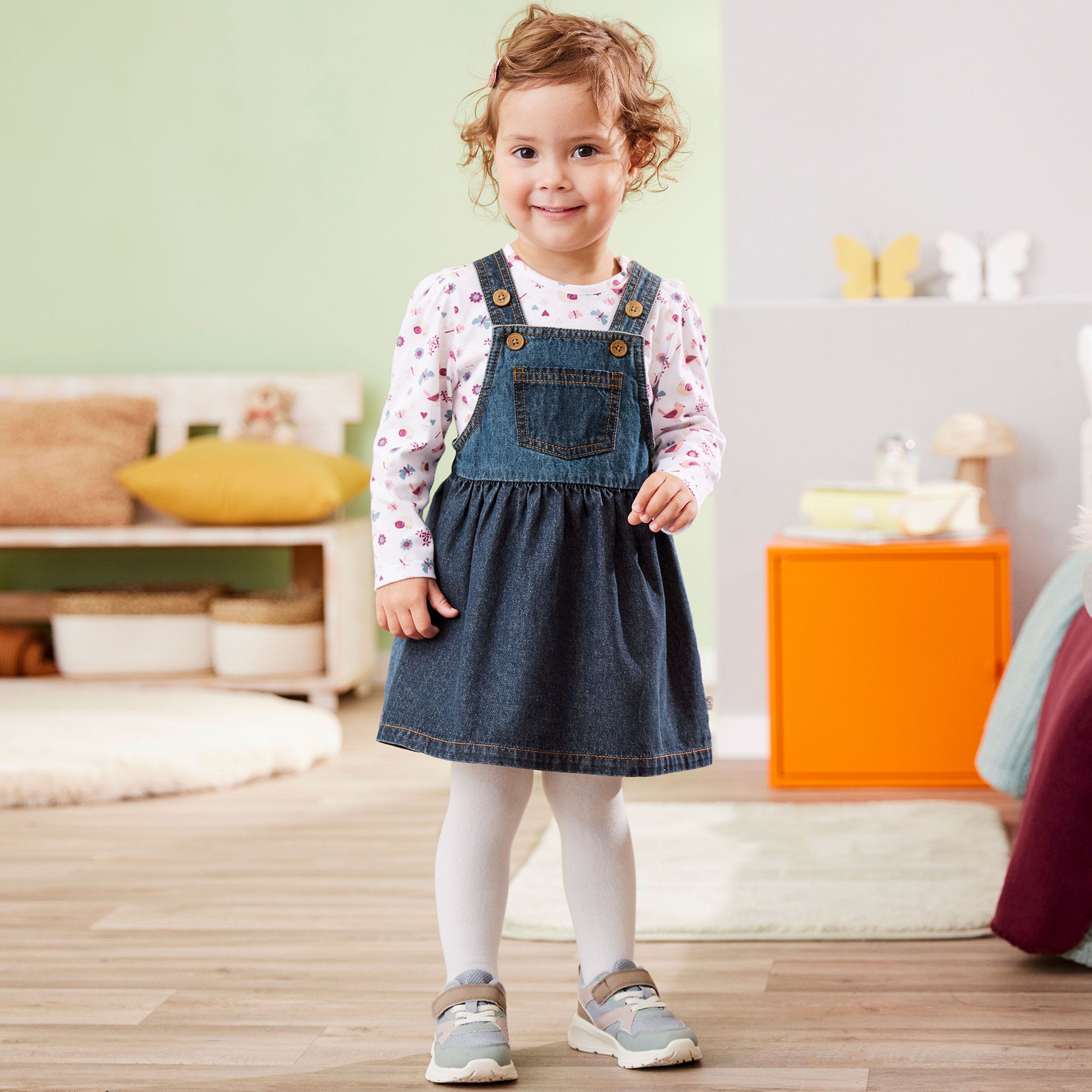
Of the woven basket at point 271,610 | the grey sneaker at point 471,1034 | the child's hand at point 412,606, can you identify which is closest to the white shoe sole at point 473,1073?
the grey sneaker at point 471,1034

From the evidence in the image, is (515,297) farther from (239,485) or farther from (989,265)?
(239,485)

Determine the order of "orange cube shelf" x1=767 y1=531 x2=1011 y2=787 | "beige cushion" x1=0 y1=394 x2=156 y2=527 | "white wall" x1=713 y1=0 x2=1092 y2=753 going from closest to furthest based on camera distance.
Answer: "orange cube shelf" x1=767 y1=531 x2=1011 y2=787 → "white wall" x1=713 y1=0 x2=1092 y2=753 → "beige cushion" x1=0 y1=394 x2=156 y2=527

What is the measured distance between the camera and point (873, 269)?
2695mm

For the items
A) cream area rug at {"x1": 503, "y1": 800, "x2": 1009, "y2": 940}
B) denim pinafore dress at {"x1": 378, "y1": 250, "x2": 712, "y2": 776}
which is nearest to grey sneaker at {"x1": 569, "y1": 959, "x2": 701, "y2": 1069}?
denim pinafore dress at {"x1": 378, "y1": 250, "x2": 712, "y2": 776}

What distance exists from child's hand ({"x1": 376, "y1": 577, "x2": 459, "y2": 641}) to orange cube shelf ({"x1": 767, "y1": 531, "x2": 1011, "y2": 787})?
1222 millimetres

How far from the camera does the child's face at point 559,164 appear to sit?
121 centimetres

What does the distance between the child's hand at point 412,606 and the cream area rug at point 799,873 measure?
556mm

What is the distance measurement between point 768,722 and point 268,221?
1.79 metres

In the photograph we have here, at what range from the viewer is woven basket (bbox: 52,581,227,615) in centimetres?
315

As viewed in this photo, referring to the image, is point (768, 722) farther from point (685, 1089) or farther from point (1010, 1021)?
point (685, 1089)

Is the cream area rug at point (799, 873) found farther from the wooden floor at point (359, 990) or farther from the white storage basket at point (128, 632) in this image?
the white storage basket at point (128, 632)

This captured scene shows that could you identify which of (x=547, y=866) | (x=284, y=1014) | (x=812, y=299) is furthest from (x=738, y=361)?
(x=284, y=1014)

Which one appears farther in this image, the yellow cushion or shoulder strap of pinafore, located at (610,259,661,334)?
the yellow cushion

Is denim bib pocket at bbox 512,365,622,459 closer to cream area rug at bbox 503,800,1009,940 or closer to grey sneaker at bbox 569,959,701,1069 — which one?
grey sneaker at bbox 569,959,701,1069
